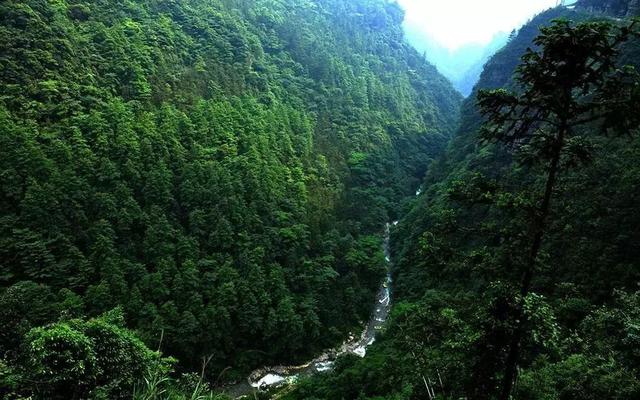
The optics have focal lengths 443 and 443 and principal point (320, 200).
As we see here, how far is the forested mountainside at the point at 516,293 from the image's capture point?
982 cm

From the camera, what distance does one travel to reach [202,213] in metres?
56.5

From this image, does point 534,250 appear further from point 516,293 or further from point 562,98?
point 562,98

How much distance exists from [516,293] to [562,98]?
4.11 metres

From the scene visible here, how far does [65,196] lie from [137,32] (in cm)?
3929

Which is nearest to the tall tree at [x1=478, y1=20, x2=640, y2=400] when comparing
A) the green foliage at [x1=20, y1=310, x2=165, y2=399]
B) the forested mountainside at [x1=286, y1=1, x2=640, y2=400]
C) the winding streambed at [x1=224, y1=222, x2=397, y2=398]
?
the forested mountainside at [x1=286, y1=1, x2=640, y2=400]

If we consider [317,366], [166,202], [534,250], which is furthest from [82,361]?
[317,366]

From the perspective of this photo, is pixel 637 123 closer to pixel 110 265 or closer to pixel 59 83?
pixel 110 265

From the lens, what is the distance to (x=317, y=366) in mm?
53531

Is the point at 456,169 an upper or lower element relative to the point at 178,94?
upper

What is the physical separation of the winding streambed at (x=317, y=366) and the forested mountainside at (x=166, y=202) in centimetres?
142

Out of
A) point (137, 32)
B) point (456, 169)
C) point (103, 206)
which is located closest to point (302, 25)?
point (137, 32)

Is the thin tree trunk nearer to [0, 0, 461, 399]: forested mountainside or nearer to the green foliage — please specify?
the green foliage

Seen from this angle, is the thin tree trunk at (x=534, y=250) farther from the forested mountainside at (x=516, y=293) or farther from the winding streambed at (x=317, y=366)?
the winding streambed at (x=317, y=366)

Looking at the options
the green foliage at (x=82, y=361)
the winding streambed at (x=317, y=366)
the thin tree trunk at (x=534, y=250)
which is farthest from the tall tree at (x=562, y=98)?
the winding streambed at (x=317, y=366)
